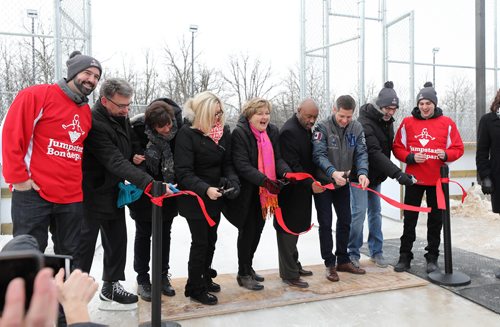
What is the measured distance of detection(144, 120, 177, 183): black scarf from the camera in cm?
361

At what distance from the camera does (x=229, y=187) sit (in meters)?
3.61

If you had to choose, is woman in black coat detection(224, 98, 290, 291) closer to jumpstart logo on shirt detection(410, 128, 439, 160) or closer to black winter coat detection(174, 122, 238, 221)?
black winter coat detection(174, 122, 238, 221)

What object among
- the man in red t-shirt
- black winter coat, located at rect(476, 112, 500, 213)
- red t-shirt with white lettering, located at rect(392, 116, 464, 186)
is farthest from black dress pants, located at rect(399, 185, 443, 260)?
black winter coat, located at rect(476, 112, 500, 213)

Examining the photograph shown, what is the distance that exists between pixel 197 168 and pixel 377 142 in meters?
1.94

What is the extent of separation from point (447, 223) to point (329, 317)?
160 cm

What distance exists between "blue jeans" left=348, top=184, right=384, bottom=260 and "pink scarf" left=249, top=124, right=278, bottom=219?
43.7 inches

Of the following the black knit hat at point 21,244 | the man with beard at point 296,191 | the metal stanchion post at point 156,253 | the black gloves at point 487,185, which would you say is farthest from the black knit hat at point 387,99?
the black knit hat at point 21,244

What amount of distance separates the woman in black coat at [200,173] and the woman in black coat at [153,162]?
0.12 metres

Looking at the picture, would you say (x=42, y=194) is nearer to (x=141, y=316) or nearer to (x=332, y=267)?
(x=141, y=316)

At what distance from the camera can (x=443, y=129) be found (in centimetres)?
432

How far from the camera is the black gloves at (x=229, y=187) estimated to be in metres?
3.52

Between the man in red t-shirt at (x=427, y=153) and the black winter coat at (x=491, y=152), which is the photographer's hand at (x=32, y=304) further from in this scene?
the black winter coat at (x=491, y=152)

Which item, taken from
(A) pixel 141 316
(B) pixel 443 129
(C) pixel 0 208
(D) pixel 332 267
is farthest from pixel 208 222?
(C) pixel 0 208

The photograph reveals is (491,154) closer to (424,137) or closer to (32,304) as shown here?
(424,137)
